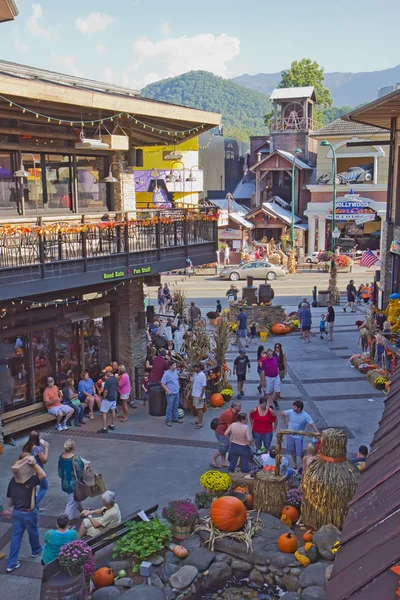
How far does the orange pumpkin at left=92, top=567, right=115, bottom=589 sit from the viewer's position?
866 centimetres

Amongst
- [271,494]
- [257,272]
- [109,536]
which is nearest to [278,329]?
[271,494]

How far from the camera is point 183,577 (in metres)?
8.69

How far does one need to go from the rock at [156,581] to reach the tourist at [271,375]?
290 inches

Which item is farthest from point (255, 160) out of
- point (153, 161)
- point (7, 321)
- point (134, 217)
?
point (7, 321)

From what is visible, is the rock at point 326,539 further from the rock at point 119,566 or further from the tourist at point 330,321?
the tourist at point 330,321

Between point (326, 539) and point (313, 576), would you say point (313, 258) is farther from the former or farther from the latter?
point (313, 576)

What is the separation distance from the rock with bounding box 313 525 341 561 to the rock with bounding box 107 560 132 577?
260 centimetres

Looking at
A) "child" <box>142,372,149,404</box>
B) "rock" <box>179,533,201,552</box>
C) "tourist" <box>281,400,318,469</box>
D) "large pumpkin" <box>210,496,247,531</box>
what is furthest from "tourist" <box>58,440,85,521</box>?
"child" <box>142,372,149,404</box>

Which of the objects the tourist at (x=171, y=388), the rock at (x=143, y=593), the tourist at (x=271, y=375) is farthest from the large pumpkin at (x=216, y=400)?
the rock at (x=143, y=593)

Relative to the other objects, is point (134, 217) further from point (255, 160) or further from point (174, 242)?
point (255, 160)

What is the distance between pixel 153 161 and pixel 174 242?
112 feet

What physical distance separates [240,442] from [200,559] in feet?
9.33

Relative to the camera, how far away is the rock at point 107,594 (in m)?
8.32

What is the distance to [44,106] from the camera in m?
13.9
